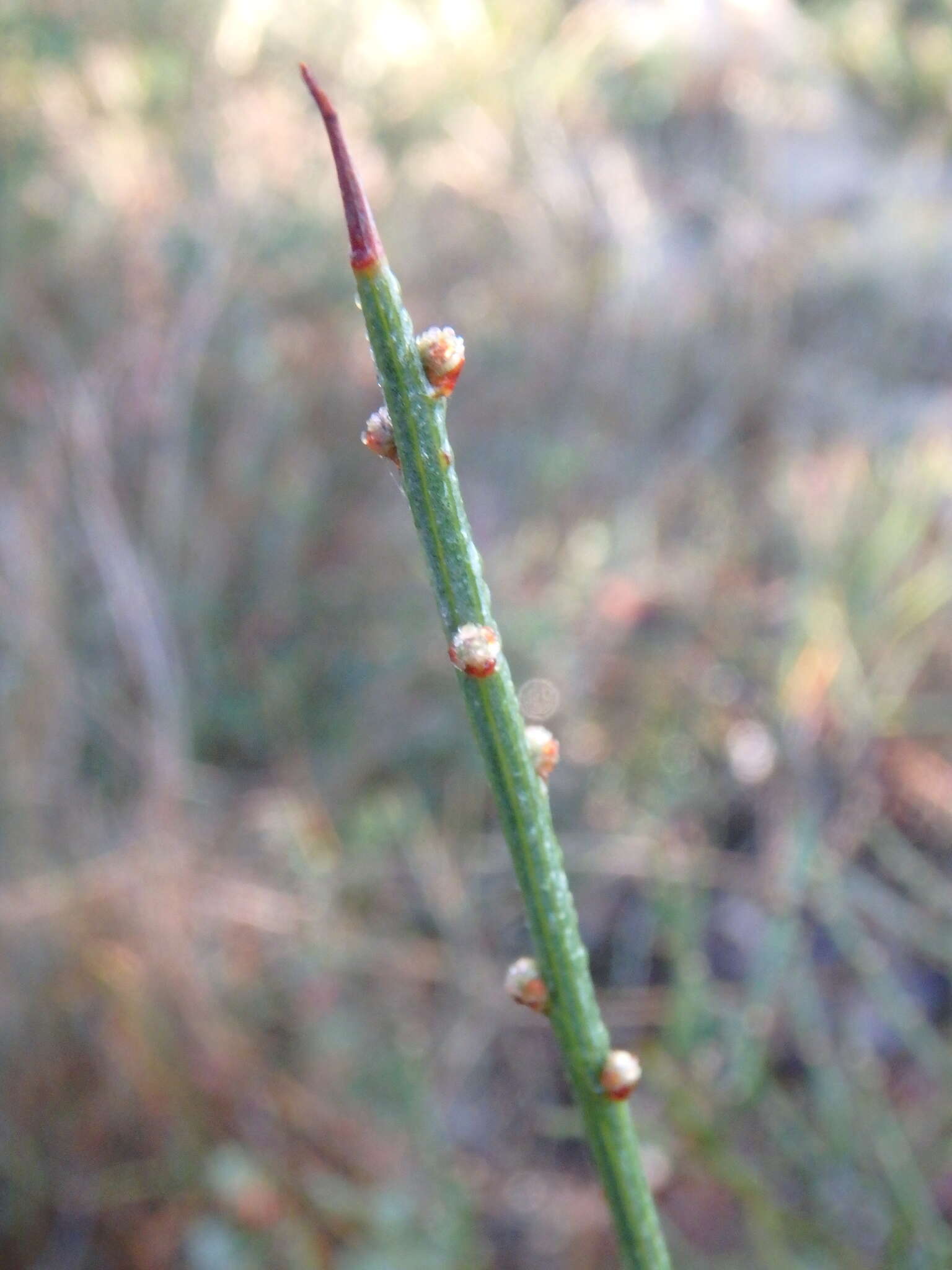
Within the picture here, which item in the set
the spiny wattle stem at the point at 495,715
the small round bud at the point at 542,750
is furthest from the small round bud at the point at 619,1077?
the small round bud at the point at 542,750

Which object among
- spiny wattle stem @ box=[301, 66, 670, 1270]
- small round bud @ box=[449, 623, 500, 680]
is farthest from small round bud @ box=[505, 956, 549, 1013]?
small round bud @ box=[449, 623, 500, 680]

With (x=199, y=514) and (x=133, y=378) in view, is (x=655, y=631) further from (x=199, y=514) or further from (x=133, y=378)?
(x=133, y=378)

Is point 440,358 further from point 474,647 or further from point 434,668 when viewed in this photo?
point 434,668

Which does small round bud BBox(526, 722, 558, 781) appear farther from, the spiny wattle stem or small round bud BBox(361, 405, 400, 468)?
small round bud BBox(361, 405, 400, 468)

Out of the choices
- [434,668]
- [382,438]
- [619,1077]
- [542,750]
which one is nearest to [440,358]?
[382,438]

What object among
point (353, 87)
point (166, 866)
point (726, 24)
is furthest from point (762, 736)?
point (726, 24)

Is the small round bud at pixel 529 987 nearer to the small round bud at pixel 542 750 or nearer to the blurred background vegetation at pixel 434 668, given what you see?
the small round bud at pixel 542 750
